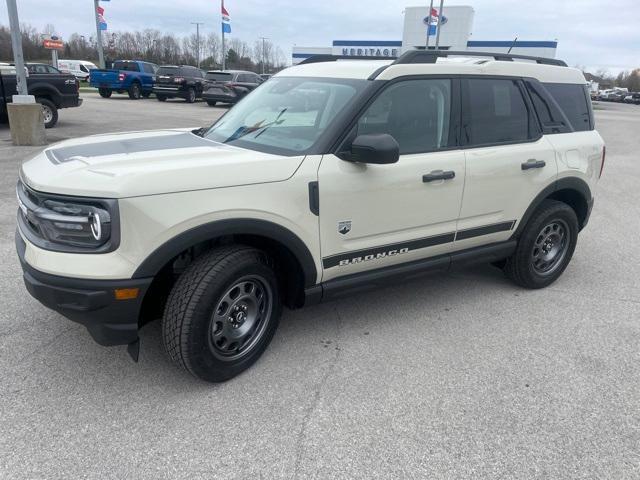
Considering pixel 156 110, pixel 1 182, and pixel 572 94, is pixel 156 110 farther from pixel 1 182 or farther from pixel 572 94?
pixel 572 94

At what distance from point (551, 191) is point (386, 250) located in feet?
5.82

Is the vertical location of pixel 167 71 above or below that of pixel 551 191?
above

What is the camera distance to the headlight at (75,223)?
7.91 feet

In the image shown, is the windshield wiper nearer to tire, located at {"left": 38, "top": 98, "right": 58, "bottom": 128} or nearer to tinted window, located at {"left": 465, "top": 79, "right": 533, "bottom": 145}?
tinted window, located at {"left": 465, "top": 79, "right": 533, "bottom": 145}

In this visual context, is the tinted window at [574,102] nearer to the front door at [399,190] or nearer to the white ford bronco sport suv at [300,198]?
the white ford bronco sport suv at [300,198]

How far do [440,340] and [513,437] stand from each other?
3.36 feet

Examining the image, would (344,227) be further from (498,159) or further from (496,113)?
(496,113)

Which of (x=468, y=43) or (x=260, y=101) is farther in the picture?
(x=468, y=43)

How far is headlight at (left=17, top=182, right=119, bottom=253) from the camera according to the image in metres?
2.41

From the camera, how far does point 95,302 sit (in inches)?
96.3

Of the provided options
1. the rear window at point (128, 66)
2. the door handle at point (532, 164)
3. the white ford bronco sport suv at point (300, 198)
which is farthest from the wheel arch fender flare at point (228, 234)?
the rear window at point (128, 66)

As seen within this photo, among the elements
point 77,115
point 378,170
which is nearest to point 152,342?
point 378,170

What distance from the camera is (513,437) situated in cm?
262

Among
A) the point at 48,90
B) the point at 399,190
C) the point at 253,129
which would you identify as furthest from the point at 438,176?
the point at 48,90
